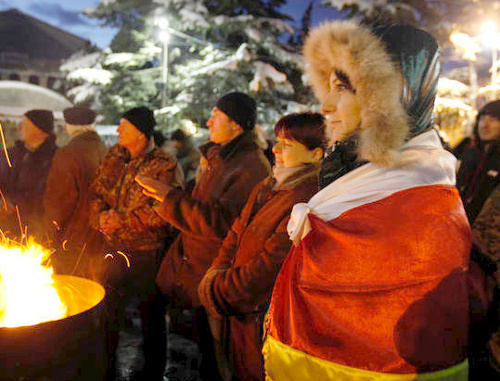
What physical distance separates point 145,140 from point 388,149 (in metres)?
3.14

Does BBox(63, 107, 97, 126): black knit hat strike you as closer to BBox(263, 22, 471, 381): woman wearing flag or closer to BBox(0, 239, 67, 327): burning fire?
BBox(0, 239, 67, 327): burning fire

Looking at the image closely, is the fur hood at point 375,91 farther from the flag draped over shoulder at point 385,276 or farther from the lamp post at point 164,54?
the lamp post at point 164,54

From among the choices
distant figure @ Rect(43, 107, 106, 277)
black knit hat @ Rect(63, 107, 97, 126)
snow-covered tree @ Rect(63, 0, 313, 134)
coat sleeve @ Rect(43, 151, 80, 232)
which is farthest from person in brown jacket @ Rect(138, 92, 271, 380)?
snow-covered tree @ Rect(63, 0, 313, 134)

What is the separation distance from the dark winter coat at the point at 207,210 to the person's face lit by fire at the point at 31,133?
10.6ft

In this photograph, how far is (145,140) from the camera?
4.21 metres

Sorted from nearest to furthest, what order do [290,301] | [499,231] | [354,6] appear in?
[290,301], [499,231], [354,6]

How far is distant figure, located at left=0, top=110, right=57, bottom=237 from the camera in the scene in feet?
18.7

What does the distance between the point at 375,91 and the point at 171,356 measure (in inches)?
159

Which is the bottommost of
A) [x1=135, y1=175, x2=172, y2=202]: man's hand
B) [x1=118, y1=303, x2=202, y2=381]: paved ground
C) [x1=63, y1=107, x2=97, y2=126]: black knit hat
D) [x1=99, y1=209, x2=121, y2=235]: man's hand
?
[x1=118, y1=303, x2=202, y2=381]: paved ground

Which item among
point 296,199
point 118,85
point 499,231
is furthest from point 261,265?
point 118,85

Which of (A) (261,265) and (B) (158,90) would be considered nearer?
(A) (261,265)

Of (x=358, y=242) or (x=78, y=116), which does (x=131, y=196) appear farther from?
(x=358, y=242)

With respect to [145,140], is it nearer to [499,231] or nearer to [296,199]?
[296,199]

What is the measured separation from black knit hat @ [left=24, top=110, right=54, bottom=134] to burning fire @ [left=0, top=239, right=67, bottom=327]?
144 inches
